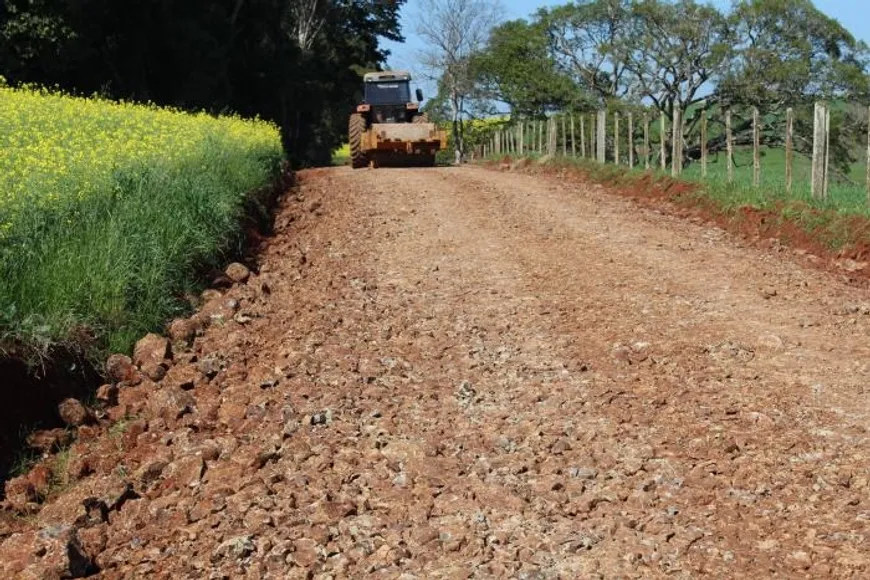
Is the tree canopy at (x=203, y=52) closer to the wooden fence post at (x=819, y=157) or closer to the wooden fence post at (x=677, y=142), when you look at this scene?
the wooden fence post at (x=677, y=142)

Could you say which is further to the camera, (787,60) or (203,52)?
(787,60)

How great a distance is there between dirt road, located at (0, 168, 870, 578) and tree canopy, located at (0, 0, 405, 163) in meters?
16.5

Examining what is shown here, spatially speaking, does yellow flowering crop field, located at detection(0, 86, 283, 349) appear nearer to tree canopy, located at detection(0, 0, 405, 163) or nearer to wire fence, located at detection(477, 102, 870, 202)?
wire fence, located at detection(477, 102, 870, 202)

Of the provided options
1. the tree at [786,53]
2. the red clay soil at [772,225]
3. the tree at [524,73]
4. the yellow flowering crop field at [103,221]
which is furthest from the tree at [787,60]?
the yellow flowering crop field at [103,221]

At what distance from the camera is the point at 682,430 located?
4.43m

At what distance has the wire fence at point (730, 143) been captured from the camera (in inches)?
496

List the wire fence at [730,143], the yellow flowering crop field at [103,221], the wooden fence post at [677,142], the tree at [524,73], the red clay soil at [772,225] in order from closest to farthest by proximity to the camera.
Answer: the yellow flowering crop field at [103,221], the red clay soil at [772,225], the wire fence at [730,143], the wooden fence post at [677,142], the tree at [524,73]

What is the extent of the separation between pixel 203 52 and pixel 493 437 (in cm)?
2409

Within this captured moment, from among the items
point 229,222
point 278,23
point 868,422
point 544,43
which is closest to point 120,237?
point 229,222

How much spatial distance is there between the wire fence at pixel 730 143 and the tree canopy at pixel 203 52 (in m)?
8.12

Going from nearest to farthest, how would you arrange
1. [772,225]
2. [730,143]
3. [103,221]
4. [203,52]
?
1. [103,221]
2. [772,225]
3. [730,143]
4. [203,52]

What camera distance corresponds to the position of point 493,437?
442 centimetres

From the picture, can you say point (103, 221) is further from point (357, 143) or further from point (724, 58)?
point (724, 58)

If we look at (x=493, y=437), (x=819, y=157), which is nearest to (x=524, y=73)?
(x=819, y=157)
